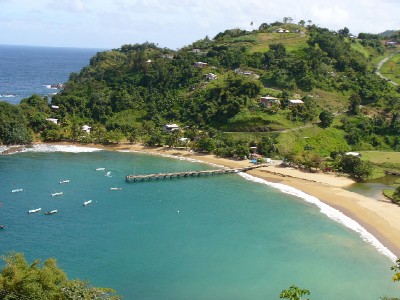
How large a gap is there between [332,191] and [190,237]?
1219 inches

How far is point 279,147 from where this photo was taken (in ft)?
298

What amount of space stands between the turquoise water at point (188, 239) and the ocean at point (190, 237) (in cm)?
13

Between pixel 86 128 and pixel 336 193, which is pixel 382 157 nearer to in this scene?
pixel 336 193

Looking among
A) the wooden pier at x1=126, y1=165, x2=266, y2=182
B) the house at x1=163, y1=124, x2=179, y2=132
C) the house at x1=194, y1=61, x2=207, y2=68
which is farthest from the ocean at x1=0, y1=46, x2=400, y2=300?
the house at x1=194, y1=61, x2=207, y2=68

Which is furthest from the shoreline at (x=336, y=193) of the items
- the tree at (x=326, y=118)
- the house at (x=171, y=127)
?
the tree at (x=326, y=118)

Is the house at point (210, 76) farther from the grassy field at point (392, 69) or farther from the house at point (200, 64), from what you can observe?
the grassy field at point (392, 69)

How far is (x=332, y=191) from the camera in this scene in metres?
73.1

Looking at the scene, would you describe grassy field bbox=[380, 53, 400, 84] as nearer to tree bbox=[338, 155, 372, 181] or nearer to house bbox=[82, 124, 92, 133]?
tree bbox=[338, 155, 372, 181]

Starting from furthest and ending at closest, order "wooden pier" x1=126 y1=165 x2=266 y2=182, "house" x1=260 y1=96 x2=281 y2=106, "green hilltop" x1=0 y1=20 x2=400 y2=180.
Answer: "house" x1=260 y1=96 x2=281 y2=106
"green hilltop" x1=0 y1=20 x2=400 y2=180
"wooden pier" x1=126 y1=165 x2=266 y2=182

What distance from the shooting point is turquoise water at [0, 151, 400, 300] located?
44.2 m

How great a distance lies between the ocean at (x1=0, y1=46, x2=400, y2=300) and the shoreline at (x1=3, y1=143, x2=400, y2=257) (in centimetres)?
190

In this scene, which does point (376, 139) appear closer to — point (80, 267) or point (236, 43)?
point (236, 43)

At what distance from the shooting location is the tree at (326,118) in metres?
97.5

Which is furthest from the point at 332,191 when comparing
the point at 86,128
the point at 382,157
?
the point at 86,128
